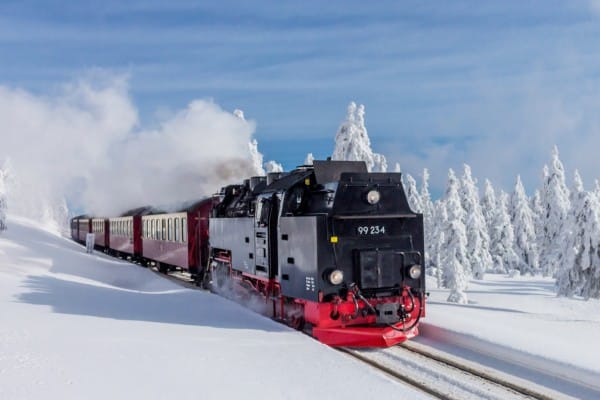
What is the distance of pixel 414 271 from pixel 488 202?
60.1m

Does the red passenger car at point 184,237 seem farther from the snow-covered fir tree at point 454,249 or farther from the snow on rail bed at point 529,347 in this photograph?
the snow-covered fir tree at point 454,249

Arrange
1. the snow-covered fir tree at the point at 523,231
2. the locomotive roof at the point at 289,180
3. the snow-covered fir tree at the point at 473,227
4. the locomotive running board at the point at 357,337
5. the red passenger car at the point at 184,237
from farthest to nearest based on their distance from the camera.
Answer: the snow-covered fir tree at the point at 523,231
the snow-covered fir tree at the point at 473,227
the red passenger car at the point at 184,237
the locomotive roof at the point at 289,180
the locomotive running board at the point at 357,337

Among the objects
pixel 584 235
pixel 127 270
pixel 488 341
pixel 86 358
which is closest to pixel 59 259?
pixel 127 270

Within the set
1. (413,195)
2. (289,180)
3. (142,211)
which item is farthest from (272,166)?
(289,180)

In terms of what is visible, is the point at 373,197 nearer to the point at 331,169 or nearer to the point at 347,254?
the point at 347,254

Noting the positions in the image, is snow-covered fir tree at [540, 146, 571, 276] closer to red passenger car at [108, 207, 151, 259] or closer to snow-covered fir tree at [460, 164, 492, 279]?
snow-covered fir tree at [460, 164, 492, 279]

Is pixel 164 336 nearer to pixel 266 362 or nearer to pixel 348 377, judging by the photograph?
pixel 266 362

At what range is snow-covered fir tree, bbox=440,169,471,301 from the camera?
39.8m

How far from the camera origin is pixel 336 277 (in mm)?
10430

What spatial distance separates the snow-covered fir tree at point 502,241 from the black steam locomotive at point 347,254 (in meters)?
53.3

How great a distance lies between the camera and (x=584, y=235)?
33562mm

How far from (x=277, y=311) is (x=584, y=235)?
26669 mm

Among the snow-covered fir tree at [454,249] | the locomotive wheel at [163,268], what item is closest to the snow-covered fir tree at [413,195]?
the snow-covered fir tree at [454,249]

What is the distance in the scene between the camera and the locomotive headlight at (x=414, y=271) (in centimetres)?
1102
